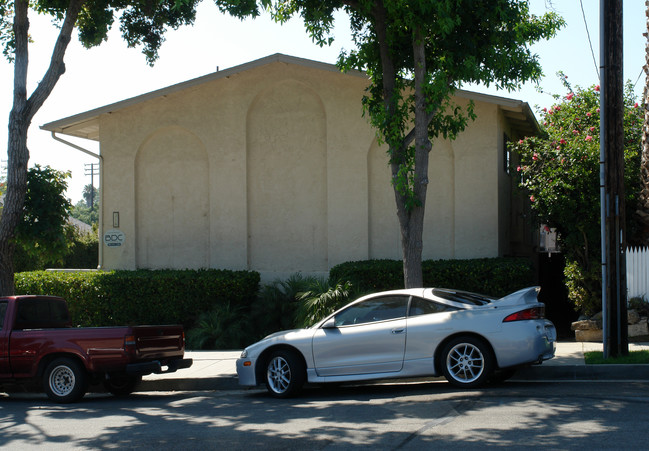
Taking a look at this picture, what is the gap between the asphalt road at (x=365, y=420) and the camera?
23.3 feet

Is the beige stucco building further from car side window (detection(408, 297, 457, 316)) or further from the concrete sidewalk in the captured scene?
car side window (detection(408, 297, 457, 316))

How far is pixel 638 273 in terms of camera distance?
1433cm

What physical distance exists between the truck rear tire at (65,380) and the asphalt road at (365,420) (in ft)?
0.78

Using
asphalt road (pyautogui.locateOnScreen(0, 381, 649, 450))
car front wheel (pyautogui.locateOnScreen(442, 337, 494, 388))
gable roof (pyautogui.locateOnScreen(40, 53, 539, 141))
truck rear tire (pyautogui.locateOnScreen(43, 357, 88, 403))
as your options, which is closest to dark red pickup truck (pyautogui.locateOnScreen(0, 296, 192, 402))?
truck rear tire (pyautogui.locateOnScreen(43, 357, 88, 403))

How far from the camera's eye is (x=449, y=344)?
9805 mm

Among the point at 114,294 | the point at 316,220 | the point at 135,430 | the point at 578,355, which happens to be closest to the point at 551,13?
the point at 578,355

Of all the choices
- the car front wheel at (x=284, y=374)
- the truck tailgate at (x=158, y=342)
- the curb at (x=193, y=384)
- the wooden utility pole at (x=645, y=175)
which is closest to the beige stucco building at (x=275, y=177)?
the wooden utility pole at (x=645, y=175)

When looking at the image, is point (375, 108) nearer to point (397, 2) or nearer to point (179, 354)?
point (397, 2)

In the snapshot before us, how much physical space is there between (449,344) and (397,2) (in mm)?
5525

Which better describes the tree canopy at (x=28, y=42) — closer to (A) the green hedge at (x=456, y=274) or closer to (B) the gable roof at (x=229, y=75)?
(B) the gable roof at (x=229, y=75)

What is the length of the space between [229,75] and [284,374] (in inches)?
406

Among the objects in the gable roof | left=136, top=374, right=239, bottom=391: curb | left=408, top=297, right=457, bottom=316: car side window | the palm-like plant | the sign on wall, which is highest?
the gable roof

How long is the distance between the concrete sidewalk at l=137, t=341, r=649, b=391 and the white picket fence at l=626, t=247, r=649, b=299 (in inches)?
49.7

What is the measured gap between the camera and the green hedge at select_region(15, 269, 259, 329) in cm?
1730
